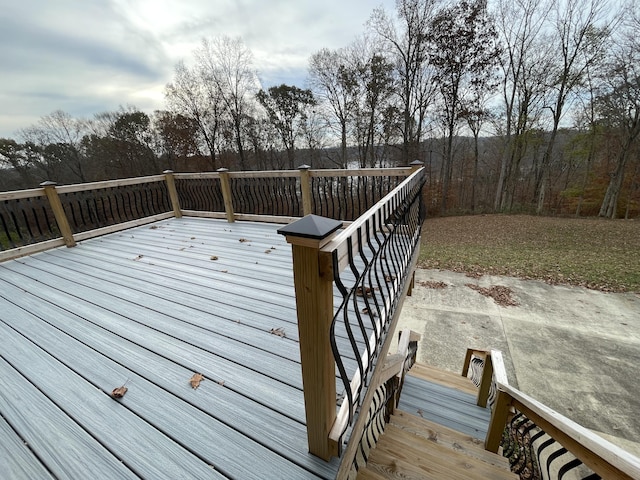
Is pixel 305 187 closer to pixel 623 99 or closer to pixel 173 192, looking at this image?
pixel 173 192

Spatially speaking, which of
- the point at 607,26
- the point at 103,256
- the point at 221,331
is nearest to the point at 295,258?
the point at 221,331

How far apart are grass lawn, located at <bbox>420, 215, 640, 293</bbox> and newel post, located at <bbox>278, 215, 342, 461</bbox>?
27.3 ft

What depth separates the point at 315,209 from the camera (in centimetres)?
449

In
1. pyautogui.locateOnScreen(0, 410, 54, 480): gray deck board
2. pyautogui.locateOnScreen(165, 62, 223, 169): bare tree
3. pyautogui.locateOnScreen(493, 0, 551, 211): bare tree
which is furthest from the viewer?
pyautogui.locateOnScreen(165, 62, 223, 169): bare tree

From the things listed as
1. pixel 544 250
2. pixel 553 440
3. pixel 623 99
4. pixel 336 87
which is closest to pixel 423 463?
pixel 553 440

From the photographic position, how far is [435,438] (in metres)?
2.51

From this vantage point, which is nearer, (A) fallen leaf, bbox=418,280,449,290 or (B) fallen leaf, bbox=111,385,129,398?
(B) fallen leaf, bbox=111,385,129,398

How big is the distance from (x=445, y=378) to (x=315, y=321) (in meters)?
3.96

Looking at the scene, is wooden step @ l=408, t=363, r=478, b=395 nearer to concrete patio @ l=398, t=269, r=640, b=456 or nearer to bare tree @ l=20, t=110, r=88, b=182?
concrete patio @ l=398, t=269, r=640, b=456

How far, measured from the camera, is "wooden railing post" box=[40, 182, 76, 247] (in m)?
4.03

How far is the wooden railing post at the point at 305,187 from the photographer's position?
14.0 ft

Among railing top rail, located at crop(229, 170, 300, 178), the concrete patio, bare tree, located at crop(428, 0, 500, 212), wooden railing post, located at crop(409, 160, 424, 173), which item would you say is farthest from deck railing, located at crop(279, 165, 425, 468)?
bare tree, located at crop(428, 0, 500, 212)

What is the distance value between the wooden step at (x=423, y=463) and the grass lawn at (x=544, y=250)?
687 centimetres

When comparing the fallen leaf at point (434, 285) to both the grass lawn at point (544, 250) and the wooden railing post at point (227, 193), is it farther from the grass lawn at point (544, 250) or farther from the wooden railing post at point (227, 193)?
the wooden railing post at point (227, 193)
